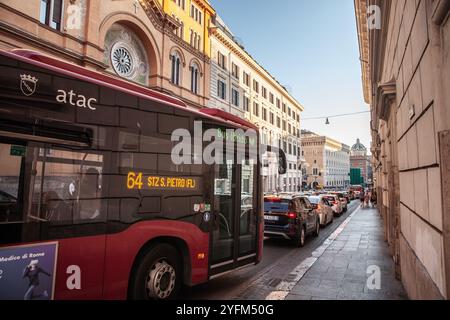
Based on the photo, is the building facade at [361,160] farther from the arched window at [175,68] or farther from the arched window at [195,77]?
the arched window at [175,68]

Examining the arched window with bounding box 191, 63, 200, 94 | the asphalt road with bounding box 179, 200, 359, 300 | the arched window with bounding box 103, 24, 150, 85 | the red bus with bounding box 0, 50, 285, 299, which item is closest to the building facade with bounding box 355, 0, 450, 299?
the asphalt road with bounding box 179, 200, 359, 300

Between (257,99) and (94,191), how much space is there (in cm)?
4476

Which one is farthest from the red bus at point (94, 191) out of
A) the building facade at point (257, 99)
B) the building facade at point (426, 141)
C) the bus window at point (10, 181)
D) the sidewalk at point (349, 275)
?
the building facade at point (257, 99)

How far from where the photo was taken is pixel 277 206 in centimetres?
1035

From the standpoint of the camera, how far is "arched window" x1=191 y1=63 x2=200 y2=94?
30.3 meters

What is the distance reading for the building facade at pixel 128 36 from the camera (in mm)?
15890

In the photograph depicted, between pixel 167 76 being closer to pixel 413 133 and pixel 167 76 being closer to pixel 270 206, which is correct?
pixel 270 206

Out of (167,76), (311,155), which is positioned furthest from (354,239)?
(311,155)

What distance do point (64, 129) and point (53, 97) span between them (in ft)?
1.19

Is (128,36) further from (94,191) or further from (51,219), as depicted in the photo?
(51,219)

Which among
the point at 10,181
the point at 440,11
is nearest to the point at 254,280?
the point at 10,181

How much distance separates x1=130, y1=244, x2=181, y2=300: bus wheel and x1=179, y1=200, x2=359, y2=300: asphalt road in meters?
0.69

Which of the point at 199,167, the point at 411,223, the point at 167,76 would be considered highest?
the point at 167,76

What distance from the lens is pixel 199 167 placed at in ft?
17.5
